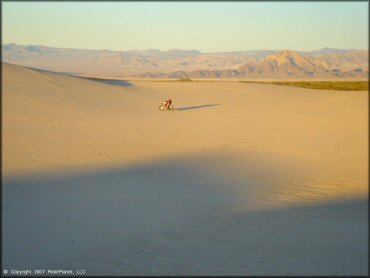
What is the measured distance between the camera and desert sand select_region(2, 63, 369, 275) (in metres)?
5.00

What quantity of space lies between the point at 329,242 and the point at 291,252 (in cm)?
64

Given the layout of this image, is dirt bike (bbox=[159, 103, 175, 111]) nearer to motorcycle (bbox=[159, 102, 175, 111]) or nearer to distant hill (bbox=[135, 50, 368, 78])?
motorcycle (bbox=[159, 102, 175, 111])

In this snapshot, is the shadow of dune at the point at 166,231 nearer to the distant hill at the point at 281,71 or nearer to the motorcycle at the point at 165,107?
the motorcycle at the point at 165,107

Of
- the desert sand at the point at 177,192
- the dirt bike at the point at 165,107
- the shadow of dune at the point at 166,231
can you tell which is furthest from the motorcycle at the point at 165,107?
the shadow of dune at the point at 166,231

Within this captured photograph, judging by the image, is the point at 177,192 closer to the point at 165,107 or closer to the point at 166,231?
the point at 166,231

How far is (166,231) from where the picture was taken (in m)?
5.85

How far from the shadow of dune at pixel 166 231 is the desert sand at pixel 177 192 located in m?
0.02

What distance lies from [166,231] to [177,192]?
6.39ft

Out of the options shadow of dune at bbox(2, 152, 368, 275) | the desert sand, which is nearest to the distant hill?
the desert sand

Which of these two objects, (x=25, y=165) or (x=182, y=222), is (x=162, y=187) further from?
(x=25, y=165)

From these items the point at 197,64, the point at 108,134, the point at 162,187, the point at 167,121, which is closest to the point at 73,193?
the point at 162,187

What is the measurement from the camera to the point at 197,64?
634 feet

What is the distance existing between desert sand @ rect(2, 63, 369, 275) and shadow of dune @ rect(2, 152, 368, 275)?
0.07 feet

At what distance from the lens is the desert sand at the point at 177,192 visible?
197 inches
